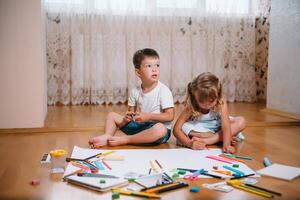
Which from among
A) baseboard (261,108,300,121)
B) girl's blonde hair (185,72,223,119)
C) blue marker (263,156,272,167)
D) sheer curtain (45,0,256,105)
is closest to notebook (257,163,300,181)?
blue marker (263,156,272,167)

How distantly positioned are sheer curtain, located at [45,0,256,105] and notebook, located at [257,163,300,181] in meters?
1.92

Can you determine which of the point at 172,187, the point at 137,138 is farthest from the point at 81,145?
the point at 172,187

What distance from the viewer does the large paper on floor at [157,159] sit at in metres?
1.24

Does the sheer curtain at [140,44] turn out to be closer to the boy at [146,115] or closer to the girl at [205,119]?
the boy at [146,115]

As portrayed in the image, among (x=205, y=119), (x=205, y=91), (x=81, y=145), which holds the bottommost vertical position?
(x=81, y=145)

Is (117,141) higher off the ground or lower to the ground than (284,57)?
lower

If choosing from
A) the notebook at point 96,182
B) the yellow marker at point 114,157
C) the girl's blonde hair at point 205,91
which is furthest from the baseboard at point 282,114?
the notebook at point 96,182

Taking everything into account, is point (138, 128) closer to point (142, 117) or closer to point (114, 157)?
→ point (142, 117)

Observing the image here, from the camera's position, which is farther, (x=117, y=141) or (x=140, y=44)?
(x=140, y=44)

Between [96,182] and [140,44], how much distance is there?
2.13 metres

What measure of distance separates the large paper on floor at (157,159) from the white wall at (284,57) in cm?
111

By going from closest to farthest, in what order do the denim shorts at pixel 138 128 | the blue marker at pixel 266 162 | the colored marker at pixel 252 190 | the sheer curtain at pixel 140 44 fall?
1. the colored marker at pixel 252 190
2. the blue marker at pixel 266 162
3. the denim shorts at pixel 138 128
4. the sheer curtain at pixel 140 44

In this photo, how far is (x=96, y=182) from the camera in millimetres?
1073

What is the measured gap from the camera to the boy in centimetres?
161
